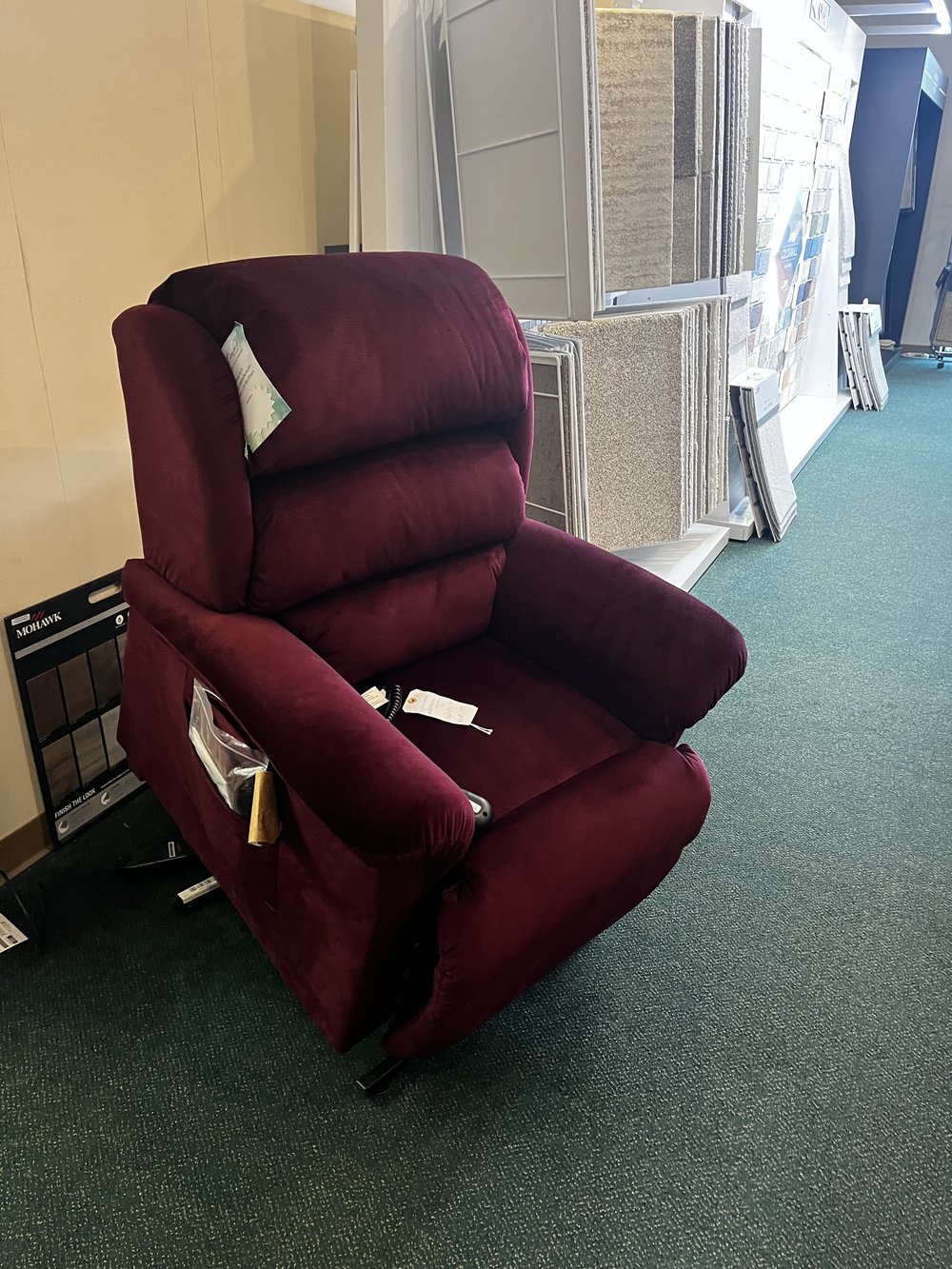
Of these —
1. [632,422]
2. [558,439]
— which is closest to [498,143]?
[558,439]

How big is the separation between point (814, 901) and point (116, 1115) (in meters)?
1.28

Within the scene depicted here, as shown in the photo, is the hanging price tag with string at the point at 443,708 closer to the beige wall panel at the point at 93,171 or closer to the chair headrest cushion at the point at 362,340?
the chair headrest cushion at the point at 362,340

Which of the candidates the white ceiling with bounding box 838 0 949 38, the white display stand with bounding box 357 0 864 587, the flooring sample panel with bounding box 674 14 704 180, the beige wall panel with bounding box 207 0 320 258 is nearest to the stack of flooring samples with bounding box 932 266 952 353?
the white ceiling with bounding box 838 0 949 38

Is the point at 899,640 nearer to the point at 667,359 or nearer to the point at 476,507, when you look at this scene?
the point at 667,359

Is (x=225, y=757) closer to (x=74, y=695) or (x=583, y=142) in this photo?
(x=74, y=695)

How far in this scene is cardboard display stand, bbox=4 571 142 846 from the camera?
1.69 metres

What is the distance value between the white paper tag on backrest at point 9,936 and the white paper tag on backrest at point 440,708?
83 centimetres

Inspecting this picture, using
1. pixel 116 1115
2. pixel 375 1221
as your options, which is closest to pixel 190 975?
pixel 116 1115

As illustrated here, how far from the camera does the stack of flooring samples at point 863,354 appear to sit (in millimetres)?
5324

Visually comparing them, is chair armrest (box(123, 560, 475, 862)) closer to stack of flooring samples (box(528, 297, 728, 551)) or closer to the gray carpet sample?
stack of flooring samples (box(528, 297, 728, 551))

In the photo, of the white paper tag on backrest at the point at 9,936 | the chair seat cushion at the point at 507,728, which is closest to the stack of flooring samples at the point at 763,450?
the chair seat cushion at the point at 507,728

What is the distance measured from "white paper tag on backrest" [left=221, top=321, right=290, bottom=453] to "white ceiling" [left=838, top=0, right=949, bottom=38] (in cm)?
570

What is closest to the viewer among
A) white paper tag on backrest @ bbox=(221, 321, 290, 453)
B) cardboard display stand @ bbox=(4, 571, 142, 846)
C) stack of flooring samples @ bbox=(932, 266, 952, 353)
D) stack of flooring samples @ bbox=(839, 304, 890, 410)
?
white paper tag on backrest @ bbox=(221, 321, 290, 453)

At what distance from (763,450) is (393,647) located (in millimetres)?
2317
